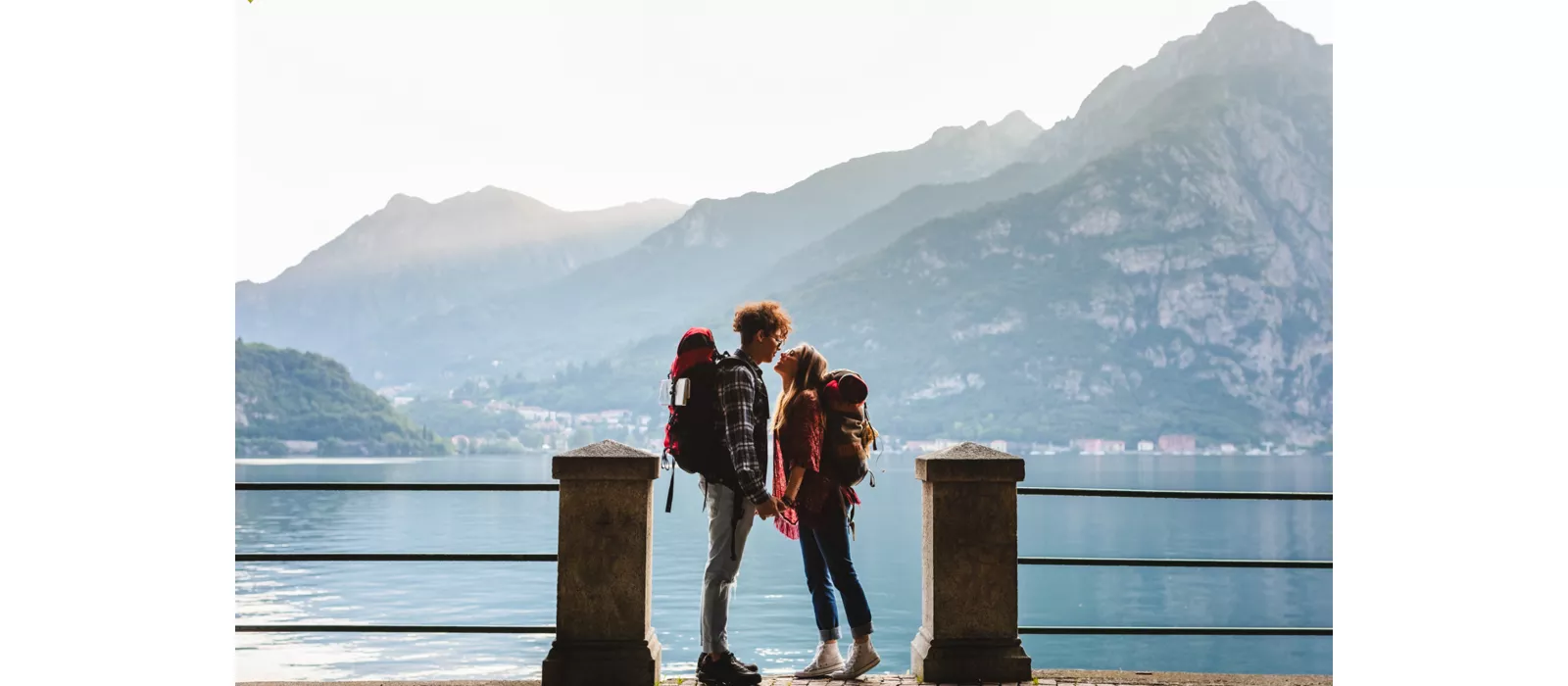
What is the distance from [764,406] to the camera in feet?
20.0

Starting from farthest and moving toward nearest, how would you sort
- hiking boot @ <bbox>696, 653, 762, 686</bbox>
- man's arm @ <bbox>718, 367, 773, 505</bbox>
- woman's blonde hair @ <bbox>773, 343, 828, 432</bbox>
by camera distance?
woman's blonde hair @ <bbox>773, 343, 828, 432</bbox> < hiking boot @ <bbox>696, 653, 762, 686</bbox> < man's arm @ <bbox>718, 367, 773, 505</bbox>

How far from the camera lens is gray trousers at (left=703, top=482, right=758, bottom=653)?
5910 millimetres

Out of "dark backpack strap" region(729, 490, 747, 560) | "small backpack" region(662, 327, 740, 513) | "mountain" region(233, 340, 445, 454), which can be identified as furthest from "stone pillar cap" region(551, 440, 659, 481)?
"mountain" region(233, 340, 445, 454)

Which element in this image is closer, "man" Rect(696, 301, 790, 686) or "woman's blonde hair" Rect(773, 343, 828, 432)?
"man" Rect(696, 301, 790, 686)

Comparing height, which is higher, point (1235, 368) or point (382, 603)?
point (1235, 368)

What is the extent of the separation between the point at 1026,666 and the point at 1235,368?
7718 inches

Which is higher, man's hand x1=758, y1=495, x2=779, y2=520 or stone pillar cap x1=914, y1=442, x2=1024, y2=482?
stone pillar cap x1=914, y1=442, x2=1024, y2=482

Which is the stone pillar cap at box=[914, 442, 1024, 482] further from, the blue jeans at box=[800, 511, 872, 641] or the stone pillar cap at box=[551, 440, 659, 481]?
the stone pillar cap at box=[551, 440, 659, 481]

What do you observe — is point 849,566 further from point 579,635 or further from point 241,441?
point 241,441

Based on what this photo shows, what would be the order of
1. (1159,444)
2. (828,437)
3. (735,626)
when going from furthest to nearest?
(1159,444) < (735,626) < (828,437)

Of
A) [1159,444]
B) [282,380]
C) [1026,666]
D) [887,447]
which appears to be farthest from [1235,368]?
[1026,666]

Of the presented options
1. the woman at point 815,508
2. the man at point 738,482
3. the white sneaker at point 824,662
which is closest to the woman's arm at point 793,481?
the woman at point 815,508
